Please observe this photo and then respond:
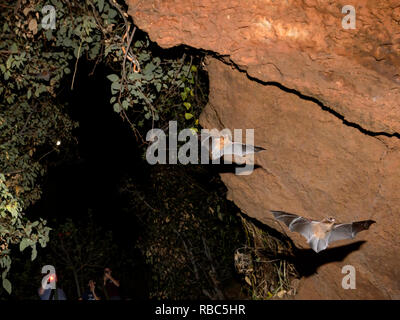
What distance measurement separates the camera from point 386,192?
2.74 metres

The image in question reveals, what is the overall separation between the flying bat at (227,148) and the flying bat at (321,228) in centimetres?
58

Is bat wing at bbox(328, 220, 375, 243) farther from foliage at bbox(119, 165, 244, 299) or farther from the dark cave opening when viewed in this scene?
the dark cave opening

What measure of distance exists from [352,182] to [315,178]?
289mm

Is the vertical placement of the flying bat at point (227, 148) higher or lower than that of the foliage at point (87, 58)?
lower

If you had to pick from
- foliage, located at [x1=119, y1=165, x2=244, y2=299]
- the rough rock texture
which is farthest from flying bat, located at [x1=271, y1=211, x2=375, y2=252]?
foliage, located at [x1=119, y1=165, x2=244, y2=299]

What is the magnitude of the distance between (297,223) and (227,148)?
87 centimetres

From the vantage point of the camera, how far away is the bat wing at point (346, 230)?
2.71 metres

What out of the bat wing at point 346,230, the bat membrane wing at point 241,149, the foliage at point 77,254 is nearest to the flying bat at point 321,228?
the bat wing at point 346,230

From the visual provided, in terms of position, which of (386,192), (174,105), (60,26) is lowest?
(386,192)

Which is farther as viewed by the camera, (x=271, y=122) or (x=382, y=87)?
(x=271, y=122)

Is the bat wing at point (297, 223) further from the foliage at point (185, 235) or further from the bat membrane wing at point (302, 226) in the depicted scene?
the foliage at point (185, 235)

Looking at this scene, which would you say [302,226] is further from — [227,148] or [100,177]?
[100,177]

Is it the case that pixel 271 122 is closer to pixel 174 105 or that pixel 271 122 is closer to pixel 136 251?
pixel 174 105

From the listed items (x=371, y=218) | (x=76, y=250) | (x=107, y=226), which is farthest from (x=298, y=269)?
(x=107, y=226)
